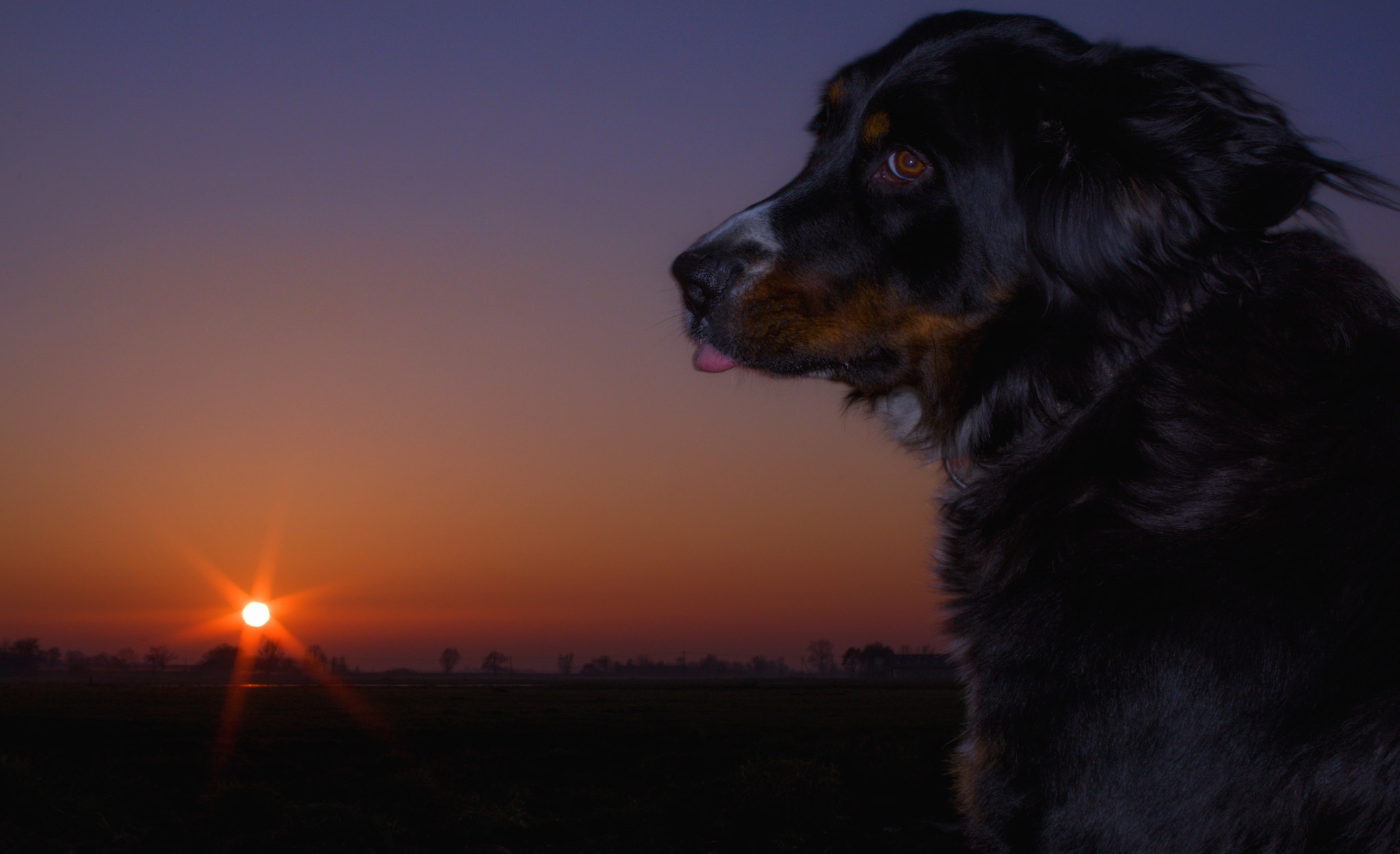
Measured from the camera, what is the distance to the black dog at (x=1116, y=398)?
2027 mm

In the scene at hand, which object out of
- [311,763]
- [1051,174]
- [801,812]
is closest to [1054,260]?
[1051,174]

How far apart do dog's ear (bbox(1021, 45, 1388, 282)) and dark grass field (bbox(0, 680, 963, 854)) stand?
200 cm

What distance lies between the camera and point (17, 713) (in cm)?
5038

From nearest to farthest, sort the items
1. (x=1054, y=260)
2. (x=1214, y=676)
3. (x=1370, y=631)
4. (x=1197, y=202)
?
(x=1370, y=631) < (x=1214, y=676) < (x=1197, y=202) < (x=1054, y=260)

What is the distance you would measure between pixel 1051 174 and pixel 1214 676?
1705mm

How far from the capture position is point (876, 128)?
10.9 ft

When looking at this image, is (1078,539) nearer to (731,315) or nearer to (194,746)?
(731,315)

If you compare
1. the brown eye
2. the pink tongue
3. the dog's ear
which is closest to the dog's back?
the dog's ear

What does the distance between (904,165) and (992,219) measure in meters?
0.39

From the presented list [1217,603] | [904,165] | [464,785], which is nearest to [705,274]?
[904,165]

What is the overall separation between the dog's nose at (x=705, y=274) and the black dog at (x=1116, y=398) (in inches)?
0.4

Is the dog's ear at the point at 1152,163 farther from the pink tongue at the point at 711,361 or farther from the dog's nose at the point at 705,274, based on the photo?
the pink tongue at the point at 711,361

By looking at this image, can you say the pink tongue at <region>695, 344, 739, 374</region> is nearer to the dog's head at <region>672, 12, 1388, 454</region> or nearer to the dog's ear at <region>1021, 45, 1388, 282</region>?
the dog's head at <region>672, 12, 1388, 454</region>

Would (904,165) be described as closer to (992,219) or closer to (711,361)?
(992,219)
